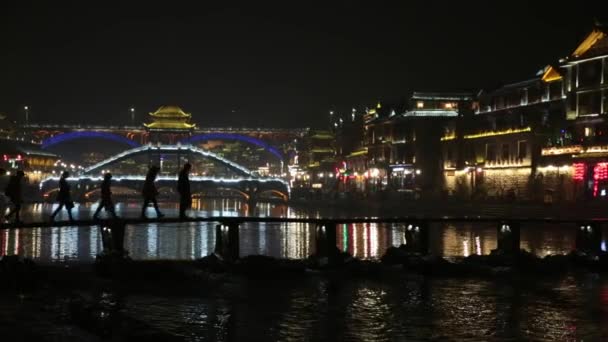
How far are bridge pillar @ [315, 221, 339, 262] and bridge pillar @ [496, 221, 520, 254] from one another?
7.68 meters

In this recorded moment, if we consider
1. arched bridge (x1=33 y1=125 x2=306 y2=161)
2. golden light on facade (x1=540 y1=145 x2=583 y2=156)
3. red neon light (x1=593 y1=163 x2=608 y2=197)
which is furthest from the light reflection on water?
arched bridge (x1=33 y1=125 x2=306 y2=161)

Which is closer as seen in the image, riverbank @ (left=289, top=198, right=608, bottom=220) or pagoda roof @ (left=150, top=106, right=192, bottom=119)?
riverbank @ (left=289, top=198, right=608, bottom=220)

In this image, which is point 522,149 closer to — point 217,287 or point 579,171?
point 579,171

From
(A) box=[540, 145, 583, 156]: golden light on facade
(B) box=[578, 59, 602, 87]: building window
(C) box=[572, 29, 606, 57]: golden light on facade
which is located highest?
(C) box=[572, 29, 606, 57]: golden light on facade

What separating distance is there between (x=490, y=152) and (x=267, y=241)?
39357 millimetres

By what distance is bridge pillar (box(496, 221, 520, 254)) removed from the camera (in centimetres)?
3375

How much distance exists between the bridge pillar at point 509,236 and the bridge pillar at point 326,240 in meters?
7.68

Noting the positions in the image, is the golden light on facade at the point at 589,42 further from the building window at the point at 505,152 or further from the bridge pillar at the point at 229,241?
the bridge pillar at the point at 229,241

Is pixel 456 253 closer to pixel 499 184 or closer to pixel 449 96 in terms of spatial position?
pixel 499 184

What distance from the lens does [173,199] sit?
531 feet

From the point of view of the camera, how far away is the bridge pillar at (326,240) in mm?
31123

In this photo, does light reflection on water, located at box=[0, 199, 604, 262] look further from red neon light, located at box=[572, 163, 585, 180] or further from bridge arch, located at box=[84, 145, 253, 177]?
bridge arch, located at box=[84, 145, 253, 177]

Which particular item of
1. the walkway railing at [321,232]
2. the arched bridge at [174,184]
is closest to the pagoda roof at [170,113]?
the arched bridge at [174,184]

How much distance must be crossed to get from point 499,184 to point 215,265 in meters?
57.5
